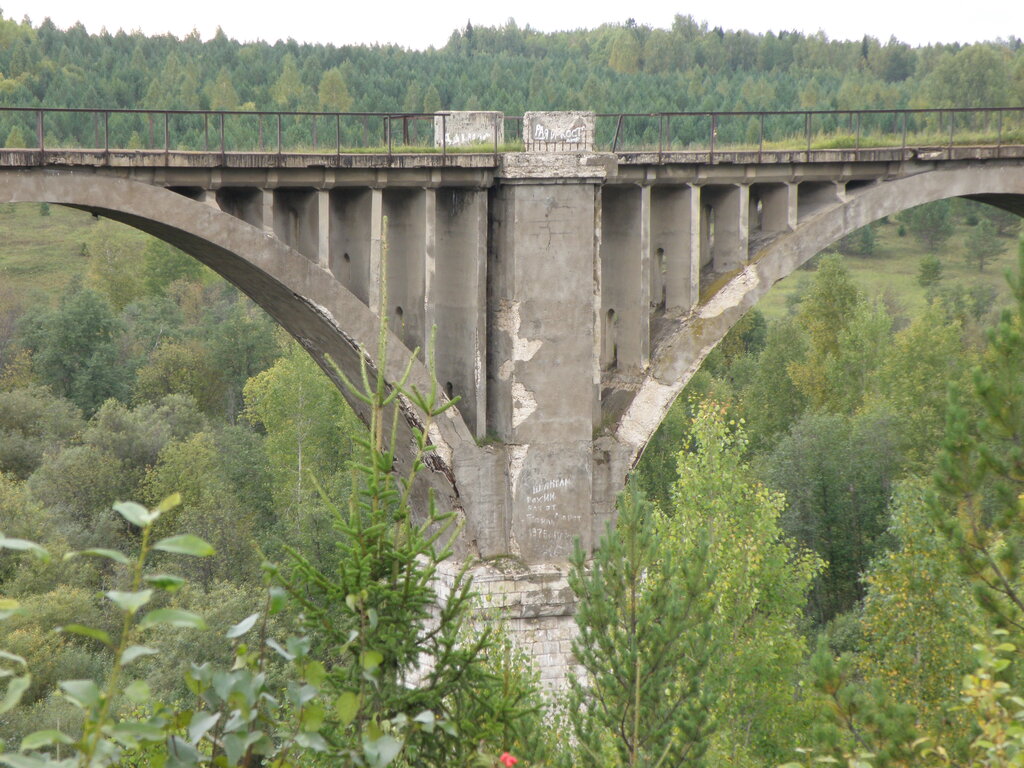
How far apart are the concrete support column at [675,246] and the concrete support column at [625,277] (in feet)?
2.07

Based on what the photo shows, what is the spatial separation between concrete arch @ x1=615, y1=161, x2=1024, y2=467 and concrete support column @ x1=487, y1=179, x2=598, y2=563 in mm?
953

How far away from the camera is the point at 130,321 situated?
181 ft

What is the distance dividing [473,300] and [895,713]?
358 inches

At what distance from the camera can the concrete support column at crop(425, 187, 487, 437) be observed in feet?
53.3

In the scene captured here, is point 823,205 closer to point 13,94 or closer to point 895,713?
point 895,713

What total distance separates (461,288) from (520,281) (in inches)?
31.7

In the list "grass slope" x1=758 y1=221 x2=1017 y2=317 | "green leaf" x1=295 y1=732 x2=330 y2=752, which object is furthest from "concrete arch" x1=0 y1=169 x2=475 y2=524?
"grass slope" x1=758 y1=221 x2=1017 y2=317

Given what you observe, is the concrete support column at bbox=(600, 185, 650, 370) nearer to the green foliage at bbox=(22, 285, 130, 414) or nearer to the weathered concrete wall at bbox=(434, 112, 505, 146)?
the weathered concrete wall at bbox=(434, 112, 505, 146)

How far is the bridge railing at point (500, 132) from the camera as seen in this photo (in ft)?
54.5

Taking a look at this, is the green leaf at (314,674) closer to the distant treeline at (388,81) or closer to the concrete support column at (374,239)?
the concrete support column at (374,239)

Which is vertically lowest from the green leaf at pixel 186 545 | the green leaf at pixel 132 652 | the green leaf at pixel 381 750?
the green leaf at pixel 381 750

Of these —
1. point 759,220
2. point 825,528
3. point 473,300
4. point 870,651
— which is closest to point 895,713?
point 473,300

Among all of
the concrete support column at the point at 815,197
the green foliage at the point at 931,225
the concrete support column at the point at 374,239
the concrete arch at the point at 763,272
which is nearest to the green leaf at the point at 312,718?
the concrete support column at the point at 374,239

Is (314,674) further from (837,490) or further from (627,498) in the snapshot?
(837,490)
